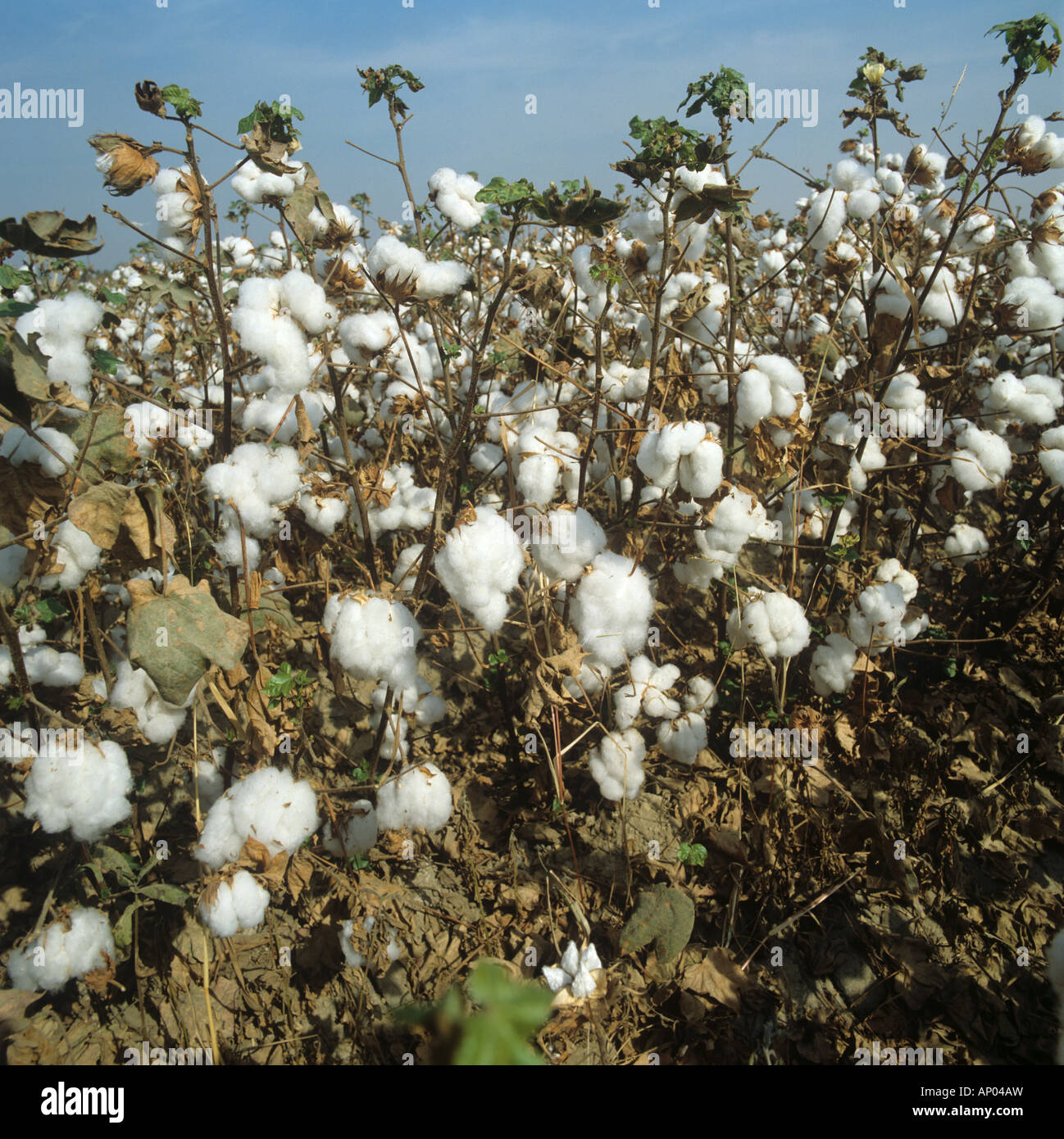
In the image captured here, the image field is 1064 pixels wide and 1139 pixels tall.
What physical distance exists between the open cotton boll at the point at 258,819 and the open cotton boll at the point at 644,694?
108 cm

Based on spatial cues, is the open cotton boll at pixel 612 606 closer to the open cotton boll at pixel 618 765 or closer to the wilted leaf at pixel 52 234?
the open cotton boll at pixel 618 765

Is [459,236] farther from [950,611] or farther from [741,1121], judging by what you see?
[741,1121]

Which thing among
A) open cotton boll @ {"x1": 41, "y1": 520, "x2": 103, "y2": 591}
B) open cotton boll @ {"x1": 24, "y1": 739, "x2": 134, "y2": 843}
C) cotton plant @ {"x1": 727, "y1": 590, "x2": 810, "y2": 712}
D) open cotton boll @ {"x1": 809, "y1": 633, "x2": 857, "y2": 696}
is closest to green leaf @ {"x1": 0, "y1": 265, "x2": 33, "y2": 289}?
open cotton boll @ {"x1": 41, "y1": 520, "x2": 103, "y2": 591}

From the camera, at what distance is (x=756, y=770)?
8.55 ft

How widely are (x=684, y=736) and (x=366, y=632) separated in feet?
4.20

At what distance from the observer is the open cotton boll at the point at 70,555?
1713mm

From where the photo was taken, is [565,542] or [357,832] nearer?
[565,542]

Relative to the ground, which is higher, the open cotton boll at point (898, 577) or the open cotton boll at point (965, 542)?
the open cotton boll at point (965, 542)

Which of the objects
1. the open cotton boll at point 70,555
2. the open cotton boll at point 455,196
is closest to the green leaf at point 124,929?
the open cotton boll at point 70,555

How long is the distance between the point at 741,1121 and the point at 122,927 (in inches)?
69.0

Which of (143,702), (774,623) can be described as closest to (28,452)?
(143,702)

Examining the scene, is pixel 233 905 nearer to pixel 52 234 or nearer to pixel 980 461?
pixel 52 234

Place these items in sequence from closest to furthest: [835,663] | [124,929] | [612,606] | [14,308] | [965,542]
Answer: [14,308] → [612,606] → [124,929] → [835,663] → [965,542]

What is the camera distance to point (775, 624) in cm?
219
